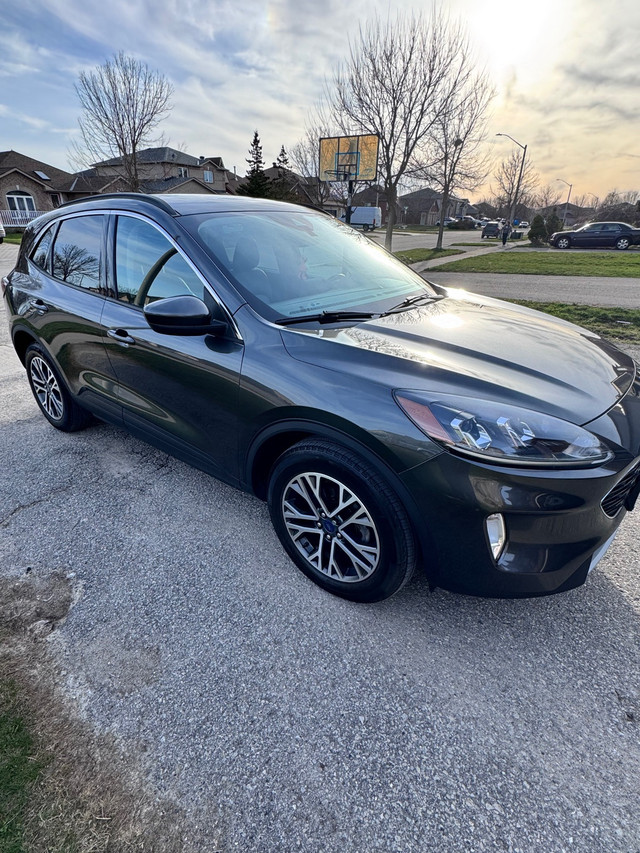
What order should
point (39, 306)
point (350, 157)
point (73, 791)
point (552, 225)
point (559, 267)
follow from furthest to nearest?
point (552, 225) → point (350, 157) → point (559, 267) → point (39, 306) → point (73, 791)

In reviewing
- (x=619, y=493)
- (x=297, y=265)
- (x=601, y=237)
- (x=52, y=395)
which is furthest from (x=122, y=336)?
(x=601, y=237)

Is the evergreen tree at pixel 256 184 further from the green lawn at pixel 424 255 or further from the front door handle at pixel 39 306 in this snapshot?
the front door handle at pixel 39 306

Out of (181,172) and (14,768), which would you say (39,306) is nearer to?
(14,768)

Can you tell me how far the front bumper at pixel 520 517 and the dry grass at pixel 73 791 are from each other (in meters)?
1.22

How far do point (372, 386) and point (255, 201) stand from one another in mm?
2083

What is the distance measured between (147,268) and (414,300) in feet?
5.28

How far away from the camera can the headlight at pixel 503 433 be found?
1.71 metres

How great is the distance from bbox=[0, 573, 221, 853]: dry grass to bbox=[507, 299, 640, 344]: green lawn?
681cm

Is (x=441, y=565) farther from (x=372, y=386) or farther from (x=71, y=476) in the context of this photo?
(x=71, y=476)

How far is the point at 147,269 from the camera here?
2730 mm

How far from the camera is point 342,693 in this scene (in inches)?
71.9

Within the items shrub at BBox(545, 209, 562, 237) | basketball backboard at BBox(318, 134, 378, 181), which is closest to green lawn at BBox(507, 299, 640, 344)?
basketball backboard at BBox(318, 134, 378, 181)

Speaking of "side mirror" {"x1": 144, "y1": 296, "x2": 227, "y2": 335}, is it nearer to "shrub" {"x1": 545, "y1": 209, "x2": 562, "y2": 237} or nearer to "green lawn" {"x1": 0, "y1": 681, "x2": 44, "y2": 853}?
"green lawn" {"x1": 0, "y1": 681, "x2": 44, "y2": 853}

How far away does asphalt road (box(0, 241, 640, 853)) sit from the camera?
145cm
